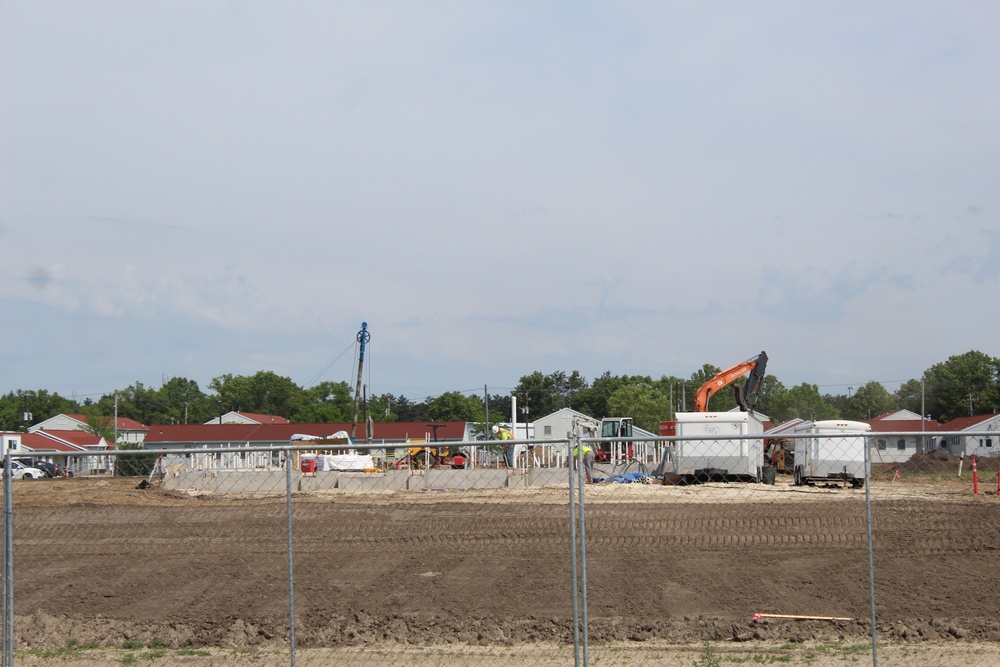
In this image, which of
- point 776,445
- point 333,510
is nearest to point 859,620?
point 333,510

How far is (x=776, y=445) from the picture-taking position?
37219 mm

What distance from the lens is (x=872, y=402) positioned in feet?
370

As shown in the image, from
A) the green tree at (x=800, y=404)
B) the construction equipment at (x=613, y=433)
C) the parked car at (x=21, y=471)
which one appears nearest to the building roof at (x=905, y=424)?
the green tree at (x=800, y=404)

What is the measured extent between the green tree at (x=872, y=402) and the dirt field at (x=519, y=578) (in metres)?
101

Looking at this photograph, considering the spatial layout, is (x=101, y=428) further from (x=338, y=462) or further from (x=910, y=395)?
(x=910, y=395)

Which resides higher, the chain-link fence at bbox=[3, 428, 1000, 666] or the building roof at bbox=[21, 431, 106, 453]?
the chain-link fence at bbox=[3, 428, 1000, 666]

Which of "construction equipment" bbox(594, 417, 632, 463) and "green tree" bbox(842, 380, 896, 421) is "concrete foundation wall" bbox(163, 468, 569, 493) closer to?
"construction equipment" bbox(594, 417, 632, 463)

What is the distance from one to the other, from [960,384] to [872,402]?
12.6 meters

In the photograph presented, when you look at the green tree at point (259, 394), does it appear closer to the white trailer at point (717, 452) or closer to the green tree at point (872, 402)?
the green tree at point (872, 402)

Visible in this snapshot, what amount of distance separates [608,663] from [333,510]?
12.5 metres

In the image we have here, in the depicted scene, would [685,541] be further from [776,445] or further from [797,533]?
[776,445]

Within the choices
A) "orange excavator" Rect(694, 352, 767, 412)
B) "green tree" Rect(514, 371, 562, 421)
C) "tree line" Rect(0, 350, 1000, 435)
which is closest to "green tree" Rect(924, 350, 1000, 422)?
"tree line" Rect(0, 350, 1000, 435)

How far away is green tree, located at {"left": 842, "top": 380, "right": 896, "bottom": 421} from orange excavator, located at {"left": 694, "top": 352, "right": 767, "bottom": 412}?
8536 cm

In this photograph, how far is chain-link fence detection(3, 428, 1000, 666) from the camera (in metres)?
9.41
